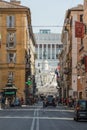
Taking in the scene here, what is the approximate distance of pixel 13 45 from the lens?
Result: 102500 millimetres

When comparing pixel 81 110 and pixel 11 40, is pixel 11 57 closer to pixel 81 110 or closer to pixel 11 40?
pixel 11 40

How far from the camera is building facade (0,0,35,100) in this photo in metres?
101

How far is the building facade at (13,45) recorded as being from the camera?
331 ft

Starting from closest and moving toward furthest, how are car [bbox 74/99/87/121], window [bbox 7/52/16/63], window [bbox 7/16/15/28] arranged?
car [bbox 74/99/87/121], window [bbox 7/52/16/63], window [bbox 7/16/15/28]

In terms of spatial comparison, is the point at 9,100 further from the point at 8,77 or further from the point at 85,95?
the point at 85,95

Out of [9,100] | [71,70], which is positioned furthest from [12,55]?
[71,70]

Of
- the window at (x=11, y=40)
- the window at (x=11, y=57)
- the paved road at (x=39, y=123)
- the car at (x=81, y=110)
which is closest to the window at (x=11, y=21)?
the window at (x=11, y=40)

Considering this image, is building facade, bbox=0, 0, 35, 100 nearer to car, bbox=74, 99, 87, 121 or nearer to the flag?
the flag

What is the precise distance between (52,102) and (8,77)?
12898mm

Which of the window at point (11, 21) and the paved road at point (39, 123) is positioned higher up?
the window at point (11, 21)

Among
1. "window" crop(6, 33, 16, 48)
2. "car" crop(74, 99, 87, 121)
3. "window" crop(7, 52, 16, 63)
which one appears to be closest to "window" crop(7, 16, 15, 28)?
"window" crop(6, 33, 16, 48)

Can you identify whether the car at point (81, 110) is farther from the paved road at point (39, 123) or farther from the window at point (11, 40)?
the window at point (11, 40)

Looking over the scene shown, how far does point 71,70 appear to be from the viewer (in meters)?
113

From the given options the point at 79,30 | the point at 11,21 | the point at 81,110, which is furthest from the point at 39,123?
the point at 11,21
